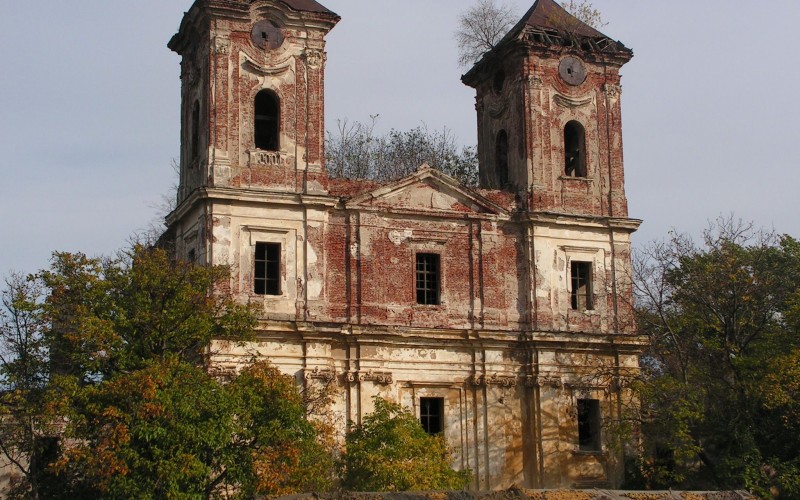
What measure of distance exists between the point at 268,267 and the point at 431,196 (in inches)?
179

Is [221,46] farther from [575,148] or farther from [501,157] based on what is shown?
[575,148]

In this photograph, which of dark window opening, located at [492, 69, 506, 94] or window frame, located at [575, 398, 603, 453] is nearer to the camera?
window frame, located at [575, 398, 603, 453]

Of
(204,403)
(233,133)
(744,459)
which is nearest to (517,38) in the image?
(233,133)

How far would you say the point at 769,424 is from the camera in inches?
1010

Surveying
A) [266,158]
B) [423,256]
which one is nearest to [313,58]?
[266,158]

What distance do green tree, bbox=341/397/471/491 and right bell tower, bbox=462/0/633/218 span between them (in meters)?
7.72

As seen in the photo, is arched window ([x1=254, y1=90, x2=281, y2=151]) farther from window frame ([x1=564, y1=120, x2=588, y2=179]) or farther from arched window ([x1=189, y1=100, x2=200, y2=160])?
window frame ([x1=564, y1=120, x2=588, y2=179])

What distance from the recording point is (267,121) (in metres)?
30.1

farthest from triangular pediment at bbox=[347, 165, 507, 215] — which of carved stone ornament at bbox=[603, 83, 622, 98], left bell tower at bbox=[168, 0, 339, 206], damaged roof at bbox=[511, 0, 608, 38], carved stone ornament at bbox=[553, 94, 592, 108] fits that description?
damaged roof at bbox=[511, 0, 608, 38]

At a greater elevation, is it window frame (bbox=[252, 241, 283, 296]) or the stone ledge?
window frame (bbox=[252, 241, 283, 296])

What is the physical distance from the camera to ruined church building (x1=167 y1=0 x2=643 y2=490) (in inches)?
1105

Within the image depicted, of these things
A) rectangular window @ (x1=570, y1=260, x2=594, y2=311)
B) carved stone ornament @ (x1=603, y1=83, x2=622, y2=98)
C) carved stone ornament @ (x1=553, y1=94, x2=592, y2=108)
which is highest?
carved stone ornament @ (x1=603, y1=83, x2=622, y2=98)

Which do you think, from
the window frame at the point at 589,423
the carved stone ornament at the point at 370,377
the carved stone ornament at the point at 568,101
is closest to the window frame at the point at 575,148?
the carved stone ornament at the point at 568,101

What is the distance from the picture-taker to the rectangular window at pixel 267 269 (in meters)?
28.2
